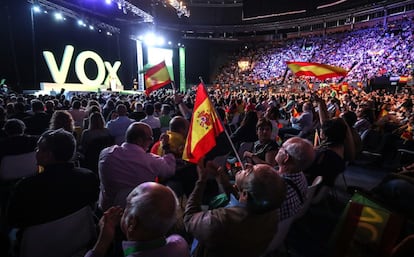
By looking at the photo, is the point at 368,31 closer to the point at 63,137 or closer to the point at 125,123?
the point at 125,123

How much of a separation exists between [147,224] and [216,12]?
3616cm

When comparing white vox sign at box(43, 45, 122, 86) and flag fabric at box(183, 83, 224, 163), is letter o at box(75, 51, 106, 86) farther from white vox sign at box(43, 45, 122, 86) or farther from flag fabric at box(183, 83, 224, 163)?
flag fabric at box(183, 83, 224, 163)

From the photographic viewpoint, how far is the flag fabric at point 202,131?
8.48 feet

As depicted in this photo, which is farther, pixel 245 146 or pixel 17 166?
pixel 245 146

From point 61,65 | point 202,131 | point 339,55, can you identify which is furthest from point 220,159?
point 339,55

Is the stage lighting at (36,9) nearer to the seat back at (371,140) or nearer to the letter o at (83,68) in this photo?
the letter o at (83,68)

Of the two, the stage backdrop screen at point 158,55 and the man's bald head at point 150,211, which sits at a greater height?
the stage backdrop screen at point 158,55

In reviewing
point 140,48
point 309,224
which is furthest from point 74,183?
point 140,48

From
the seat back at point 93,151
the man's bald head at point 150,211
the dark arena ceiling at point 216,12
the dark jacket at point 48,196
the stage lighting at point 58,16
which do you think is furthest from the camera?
the dark arena ceiling at point 216,12

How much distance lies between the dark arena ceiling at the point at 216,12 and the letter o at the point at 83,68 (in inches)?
103

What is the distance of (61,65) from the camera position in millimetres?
17750

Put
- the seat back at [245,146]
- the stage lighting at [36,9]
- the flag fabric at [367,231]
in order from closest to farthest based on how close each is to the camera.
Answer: the flag fabric at [367,231] < the seat back at [245,146] < the stage lighting at [36,9]

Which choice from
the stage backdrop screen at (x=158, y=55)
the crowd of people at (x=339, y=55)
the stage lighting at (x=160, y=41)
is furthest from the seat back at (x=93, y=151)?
the stage lighting at (x=160, y=41)

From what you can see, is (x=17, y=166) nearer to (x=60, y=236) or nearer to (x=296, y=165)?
(x=60, y=236)
